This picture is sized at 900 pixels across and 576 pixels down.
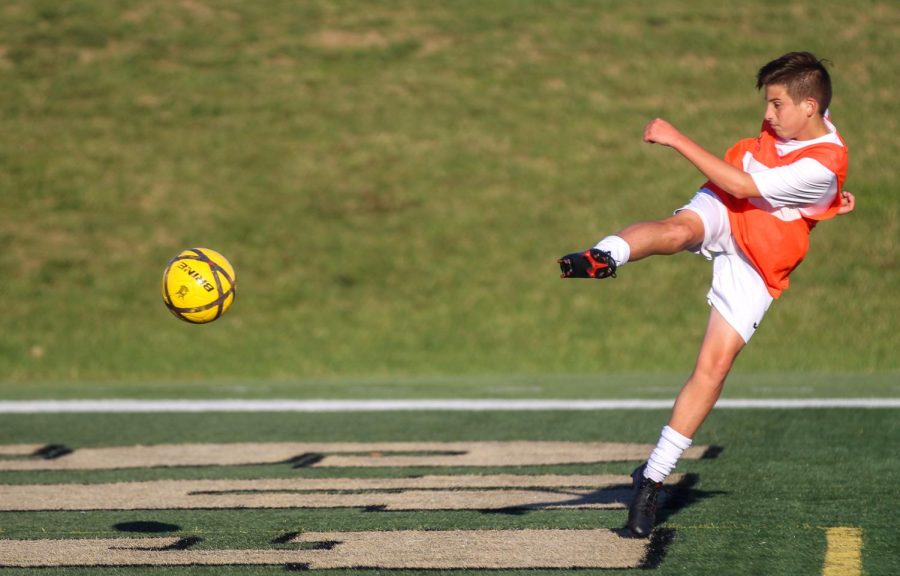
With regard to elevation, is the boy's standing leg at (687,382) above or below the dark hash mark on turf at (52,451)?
above

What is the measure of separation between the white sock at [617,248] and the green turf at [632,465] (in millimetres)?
1034

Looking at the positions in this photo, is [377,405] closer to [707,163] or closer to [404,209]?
[707,163]

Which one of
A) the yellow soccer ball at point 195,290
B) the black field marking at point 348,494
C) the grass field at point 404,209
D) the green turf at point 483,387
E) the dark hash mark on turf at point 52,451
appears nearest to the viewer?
the black field marking at point 348,494

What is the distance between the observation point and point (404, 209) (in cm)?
1711

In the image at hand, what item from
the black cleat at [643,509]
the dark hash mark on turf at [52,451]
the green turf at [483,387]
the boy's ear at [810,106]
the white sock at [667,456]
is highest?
the boy's ear at [810,106]

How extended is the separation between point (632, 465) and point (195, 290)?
8.06 feet

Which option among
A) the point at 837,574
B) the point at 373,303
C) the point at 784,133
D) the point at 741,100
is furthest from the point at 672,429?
the point at 741,100

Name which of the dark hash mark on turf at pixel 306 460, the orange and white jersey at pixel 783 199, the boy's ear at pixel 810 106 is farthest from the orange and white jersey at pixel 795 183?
the dark hash mark on turf at pixel 306 460

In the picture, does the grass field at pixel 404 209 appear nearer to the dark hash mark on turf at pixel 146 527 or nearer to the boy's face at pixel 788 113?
the dark hash mark on turf at pixel 146 527

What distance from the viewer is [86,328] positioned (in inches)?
588

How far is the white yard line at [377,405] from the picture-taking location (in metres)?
8.80

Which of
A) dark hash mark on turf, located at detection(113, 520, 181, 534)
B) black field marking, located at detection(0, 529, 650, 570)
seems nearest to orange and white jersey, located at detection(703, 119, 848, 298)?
black field marking, located at detection(0, 529, 650, 570)

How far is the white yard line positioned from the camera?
8.80 meters

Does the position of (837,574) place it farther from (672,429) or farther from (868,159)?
(868,159)
